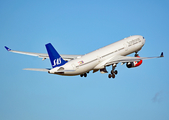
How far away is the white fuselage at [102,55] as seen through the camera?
64.6m

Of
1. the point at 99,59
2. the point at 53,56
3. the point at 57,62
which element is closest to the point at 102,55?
the point at 99,59

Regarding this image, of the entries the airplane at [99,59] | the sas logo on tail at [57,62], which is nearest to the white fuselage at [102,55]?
the airplane at [99,59]

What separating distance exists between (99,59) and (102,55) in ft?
3.83

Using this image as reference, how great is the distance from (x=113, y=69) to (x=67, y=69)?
39.6 feet

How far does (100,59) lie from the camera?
6894cm

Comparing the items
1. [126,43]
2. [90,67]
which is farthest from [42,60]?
[126,43]

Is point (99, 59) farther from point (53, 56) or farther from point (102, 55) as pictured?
point (53, 56)

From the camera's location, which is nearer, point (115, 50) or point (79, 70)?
point (79, 70)

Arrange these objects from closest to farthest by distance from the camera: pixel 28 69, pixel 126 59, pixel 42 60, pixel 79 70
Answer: pixel 28 69
pixel 79 70
pixel 126 59
pixel 42 60

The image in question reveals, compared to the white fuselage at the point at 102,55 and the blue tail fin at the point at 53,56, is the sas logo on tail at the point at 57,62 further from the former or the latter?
the white fuselage at the point at 102,55

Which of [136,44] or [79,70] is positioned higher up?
[136,44]

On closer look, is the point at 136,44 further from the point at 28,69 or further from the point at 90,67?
the point at 28,69

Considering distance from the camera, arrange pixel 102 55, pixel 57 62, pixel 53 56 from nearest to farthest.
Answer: pixel 53 56 → pixel 57 62 → pixel 102 55

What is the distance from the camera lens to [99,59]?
68.7 metres
